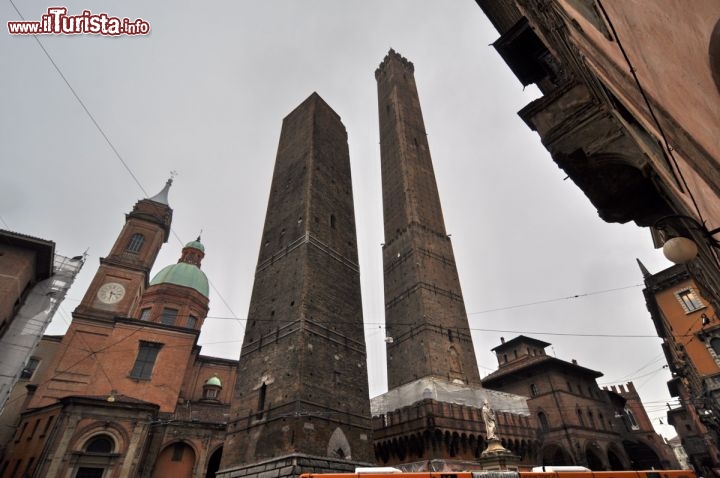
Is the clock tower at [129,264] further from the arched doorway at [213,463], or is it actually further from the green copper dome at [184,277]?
the arched doorway at [213,463]

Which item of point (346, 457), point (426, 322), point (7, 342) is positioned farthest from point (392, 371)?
point (7, 342)

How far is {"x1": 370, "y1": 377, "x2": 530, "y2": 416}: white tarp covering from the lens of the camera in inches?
765

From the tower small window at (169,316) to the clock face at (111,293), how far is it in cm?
364

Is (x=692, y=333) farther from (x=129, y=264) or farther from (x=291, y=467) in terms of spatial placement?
(x=129, y=264)

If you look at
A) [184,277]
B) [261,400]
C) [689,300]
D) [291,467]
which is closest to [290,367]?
[261,400]

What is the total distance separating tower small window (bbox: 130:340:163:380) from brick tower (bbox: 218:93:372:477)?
11.8m

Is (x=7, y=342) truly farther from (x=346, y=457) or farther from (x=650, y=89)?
(x=650, y=89)

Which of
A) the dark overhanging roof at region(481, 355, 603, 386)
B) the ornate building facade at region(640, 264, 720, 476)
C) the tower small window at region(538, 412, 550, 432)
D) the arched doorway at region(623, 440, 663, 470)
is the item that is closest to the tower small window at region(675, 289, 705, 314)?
the ornate building facade at region(640, 264, 720, 476)

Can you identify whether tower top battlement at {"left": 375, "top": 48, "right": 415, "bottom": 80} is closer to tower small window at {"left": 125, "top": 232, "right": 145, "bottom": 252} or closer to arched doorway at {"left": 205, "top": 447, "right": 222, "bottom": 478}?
tower small window at {"left": 125, "top": 232, "right": 145, "bottom": 252}

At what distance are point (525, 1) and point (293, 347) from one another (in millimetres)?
12470

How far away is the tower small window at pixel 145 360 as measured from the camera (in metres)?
23.2

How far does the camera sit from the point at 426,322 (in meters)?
22.9

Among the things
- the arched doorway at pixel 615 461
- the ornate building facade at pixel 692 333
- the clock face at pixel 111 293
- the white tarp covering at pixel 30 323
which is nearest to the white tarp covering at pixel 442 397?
the ornate building facade at pixel 692 333

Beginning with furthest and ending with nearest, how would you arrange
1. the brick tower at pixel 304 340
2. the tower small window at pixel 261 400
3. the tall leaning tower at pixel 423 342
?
the tall leaning tower at pixel 423 342, the tower small window at pixel 261 400, the brick tower at pixel 304 340
